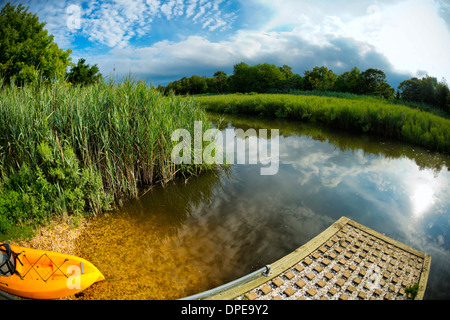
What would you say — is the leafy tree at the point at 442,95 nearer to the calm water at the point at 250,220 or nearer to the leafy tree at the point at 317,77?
the calm water at the point at 250,220

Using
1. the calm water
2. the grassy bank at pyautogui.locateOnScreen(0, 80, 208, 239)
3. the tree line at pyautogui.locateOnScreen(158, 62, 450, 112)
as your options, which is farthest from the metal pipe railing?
the tree line at pyautogui.locateOnScreen(158, 62, 450, 112)

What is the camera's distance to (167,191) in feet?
22.1

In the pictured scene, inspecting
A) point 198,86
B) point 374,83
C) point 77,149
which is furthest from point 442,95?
point 198,86

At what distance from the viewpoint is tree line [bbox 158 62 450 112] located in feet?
60.0

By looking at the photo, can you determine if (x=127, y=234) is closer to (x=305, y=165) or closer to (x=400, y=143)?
(x=305, y=165)

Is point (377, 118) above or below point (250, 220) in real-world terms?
above

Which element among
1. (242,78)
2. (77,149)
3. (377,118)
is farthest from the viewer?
(242,78)

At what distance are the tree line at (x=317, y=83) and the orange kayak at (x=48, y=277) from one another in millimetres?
5779

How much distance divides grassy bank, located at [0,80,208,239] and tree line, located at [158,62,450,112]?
86.6 inches

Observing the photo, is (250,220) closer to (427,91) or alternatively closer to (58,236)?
(58,236)

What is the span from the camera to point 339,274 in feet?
11.3

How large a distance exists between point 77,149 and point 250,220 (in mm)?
4405

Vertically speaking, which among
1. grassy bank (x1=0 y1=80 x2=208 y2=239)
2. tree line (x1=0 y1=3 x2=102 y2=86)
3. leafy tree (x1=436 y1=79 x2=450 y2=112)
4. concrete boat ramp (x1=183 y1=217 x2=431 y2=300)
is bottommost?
concrete boat ramp (x1=183 y1=217 x2=431 y2=300)

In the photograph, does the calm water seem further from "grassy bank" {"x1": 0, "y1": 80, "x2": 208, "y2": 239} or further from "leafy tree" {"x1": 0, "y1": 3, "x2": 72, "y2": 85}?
"leafy tree" {"x1": 0, "y1": 3, "x2": 72, "y2": 85}
